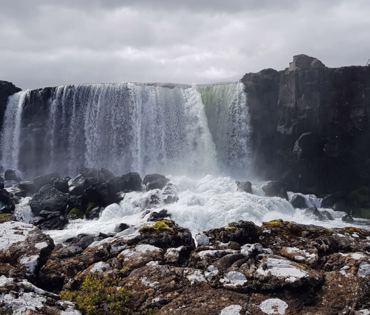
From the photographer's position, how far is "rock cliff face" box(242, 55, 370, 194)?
58906 millimetres

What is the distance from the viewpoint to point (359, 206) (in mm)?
52969

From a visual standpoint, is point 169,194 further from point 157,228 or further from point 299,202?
point 157,228

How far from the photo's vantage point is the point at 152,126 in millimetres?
63812

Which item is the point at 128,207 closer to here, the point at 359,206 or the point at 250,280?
the point at 359,206

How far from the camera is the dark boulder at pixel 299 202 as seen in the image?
5019cm

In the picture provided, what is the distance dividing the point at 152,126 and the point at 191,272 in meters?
55.3

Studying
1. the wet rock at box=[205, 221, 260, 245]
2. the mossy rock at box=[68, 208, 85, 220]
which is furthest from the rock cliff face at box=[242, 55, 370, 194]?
the wet rock at box=[205, 221, 260, 245]

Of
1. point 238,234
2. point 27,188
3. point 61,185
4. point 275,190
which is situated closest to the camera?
point 238,234

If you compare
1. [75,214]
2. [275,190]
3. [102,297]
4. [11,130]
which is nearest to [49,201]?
[75,214]

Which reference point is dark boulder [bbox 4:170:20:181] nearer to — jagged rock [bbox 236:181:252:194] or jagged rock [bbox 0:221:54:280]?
jagged rock [bbox 236:181:252:194]

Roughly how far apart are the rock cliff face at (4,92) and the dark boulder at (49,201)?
26.7 meters

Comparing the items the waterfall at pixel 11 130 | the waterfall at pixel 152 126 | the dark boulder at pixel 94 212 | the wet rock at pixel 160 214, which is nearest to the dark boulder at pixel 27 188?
the dark boulder at pixel 94 212

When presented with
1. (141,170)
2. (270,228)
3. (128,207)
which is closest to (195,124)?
(141,170)

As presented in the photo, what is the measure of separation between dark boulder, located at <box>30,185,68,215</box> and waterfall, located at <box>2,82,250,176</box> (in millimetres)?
16744
